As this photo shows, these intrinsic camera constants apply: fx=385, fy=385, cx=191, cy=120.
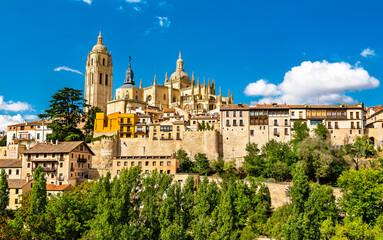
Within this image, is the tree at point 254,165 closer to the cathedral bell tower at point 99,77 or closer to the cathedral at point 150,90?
the cathedral at point 150,90

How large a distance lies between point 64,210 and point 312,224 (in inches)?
928

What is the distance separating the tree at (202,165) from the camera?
51.0 meters

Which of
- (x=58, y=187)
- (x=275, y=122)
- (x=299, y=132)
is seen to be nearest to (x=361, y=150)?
(x=299, y=132)

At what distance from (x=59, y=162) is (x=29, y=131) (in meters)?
26.3

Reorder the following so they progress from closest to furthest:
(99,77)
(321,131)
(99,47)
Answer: (321,131) → (99,77) → (99,47)

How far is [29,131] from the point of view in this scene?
70.4m

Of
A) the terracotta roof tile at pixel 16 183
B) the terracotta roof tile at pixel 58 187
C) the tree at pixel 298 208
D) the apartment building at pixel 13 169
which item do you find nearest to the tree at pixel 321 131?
the tree at pixel 298 208

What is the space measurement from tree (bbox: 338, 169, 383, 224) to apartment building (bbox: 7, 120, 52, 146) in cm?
5096

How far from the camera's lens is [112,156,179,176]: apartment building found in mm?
48875

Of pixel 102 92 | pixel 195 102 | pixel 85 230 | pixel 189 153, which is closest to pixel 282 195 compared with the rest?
Result: pixel 189 153

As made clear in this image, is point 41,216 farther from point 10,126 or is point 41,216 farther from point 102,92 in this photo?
point 102,92

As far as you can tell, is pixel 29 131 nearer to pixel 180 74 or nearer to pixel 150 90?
pixel 150 90

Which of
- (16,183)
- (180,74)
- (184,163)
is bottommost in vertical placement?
(16,183)

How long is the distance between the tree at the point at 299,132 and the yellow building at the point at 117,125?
24925mm
